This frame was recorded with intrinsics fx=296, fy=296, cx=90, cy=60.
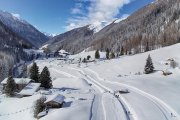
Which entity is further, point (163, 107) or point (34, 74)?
point (34, 74)

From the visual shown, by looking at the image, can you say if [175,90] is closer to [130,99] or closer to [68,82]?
[130,99]

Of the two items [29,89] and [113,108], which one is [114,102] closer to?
[113,108]

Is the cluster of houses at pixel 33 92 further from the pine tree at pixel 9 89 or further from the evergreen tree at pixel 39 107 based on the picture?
the pine tree at pixel 9 89

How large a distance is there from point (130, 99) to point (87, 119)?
22.5m

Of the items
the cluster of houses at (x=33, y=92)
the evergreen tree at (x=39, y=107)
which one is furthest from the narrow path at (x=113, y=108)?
the evergreen tree at (x=39, y=107)

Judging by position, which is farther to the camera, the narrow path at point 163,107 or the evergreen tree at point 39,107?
the evergreen tree at point 39,107

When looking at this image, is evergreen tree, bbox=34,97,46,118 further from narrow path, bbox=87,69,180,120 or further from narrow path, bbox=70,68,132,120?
narrow path, bbox=87,69,180,120

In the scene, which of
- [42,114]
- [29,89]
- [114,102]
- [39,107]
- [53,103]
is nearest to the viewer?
[42,114]

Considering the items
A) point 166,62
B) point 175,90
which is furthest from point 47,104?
point 166,62

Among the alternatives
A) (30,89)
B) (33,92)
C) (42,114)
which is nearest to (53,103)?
(42,114)

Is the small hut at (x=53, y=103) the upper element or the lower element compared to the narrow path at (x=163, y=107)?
upper

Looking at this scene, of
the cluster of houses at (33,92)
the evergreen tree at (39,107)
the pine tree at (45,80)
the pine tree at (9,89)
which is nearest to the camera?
the evergreen tree at (39,107)

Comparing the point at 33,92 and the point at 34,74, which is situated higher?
the point at 34,74

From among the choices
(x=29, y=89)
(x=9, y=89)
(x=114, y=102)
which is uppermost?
(x=9, y=89)
